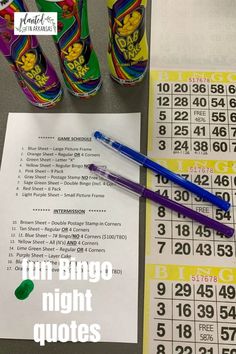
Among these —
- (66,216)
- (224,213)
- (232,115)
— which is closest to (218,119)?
(232,115)

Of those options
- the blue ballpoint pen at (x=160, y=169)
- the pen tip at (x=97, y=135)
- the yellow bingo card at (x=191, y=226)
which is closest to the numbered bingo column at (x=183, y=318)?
the yellow bingo card at (x=191, y=226)

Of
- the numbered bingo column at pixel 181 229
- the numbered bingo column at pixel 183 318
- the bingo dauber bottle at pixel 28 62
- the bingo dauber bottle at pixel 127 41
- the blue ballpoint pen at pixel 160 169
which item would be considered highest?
the bingo dauber bottle at pixel 127 41

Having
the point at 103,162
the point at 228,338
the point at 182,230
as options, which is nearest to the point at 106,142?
the point at 103,162

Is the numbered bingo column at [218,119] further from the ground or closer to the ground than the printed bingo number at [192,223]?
further from the ground

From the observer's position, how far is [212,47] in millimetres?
578

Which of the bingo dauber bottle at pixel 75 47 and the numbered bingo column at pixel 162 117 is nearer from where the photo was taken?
the bingo dauber bottle at pixel 75 47

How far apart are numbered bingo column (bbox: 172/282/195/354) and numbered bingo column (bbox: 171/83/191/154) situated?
18cm

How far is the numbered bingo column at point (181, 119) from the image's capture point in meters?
0.52

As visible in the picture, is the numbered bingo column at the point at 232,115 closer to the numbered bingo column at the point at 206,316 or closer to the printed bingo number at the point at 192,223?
the printed bingo number at the point at 192,223

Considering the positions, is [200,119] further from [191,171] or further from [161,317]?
[161,317]

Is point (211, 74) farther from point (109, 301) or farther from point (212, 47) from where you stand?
point (109, 301)

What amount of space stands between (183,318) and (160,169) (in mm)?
182

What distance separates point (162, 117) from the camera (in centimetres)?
54

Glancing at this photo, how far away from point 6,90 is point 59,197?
0.19 meters
